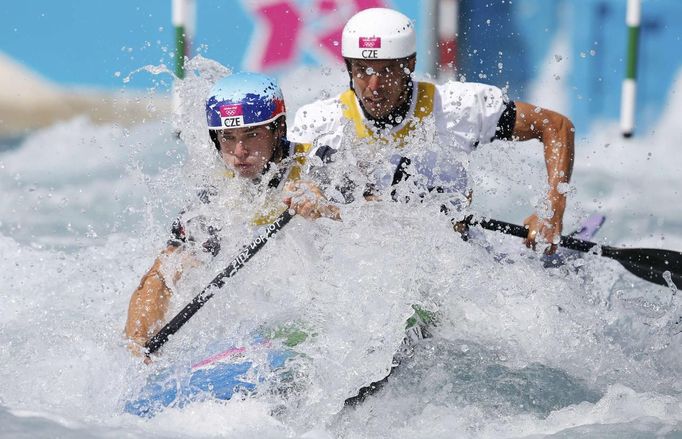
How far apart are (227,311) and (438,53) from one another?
154 inches

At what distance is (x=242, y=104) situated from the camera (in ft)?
12.5

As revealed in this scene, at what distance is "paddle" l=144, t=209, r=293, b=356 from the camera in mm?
3689

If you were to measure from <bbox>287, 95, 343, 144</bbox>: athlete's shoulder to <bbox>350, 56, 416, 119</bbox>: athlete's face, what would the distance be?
173mm

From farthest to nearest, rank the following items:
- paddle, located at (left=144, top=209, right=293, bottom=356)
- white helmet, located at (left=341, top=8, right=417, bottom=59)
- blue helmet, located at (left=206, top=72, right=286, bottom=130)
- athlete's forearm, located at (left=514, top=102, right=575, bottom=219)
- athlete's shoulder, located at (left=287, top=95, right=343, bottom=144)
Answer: athlete's shoulder, located at (left=287, top=95, right=343, bottom=144) < athlete's forearm, located at (left=514, top=102, right=575, bottom=219) < white helmet, located at (left=341, top=8, right=417, bottom=59) < blue helmet, located at (left=206, top=72, right=286, bottom=130) < paddle, located at (left=144, top=209, right=293, bottom=356)

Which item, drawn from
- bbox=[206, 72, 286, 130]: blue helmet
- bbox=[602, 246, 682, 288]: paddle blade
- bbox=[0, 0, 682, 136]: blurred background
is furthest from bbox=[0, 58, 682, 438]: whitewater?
bbox=[0, 0, 682, 136]: blurred background

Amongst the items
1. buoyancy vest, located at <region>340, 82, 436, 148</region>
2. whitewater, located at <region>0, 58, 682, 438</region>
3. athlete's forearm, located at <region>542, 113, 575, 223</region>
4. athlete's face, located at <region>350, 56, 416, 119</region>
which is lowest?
whitewater, located at <region>0, 58, 682, 438</region>

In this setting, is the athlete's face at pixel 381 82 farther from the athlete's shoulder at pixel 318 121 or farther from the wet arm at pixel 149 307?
the wet arm at pixel 149 307

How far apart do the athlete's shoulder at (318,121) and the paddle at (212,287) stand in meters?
0.83

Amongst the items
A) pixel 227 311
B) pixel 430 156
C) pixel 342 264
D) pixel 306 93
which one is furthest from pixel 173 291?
pixel 306 93

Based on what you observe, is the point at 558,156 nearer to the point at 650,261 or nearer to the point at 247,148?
the point at 650,261

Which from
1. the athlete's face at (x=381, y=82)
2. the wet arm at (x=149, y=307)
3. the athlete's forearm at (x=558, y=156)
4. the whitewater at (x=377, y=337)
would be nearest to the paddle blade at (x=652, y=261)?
the whitewater at (x=377, y=337)

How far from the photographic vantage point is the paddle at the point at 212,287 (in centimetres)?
369

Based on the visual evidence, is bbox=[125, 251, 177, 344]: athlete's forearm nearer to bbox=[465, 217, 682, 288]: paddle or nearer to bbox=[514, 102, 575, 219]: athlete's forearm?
bbox=[514, 102, 575, 219]: athlete's forearm

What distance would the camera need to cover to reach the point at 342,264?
12.4 feet
